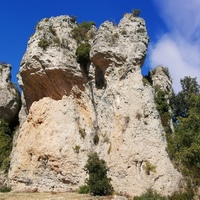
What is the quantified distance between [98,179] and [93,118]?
675cm

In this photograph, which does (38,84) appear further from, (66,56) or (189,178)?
(189,178)

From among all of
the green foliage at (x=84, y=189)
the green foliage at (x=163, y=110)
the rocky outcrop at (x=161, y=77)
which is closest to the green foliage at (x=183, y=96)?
the rocky outcrop at (x=161, y=77)

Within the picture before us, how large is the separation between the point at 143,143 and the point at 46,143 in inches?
317

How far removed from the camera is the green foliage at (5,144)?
30.3m

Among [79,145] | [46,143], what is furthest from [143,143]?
[46,143]

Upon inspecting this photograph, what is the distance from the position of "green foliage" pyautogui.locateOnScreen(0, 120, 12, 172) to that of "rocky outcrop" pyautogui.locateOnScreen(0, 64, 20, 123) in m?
0.99

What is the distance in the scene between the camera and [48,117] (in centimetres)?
2788

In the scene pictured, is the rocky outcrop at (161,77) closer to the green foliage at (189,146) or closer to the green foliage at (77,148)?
the green foliage at (189,146)

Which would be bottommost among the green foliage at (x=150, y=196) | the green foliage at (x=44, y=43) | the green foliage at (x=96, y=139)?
the green foliage at (x=150, y=196)

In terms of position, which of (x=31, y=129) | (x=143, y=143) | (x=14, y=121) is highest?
(x=14, y=121)

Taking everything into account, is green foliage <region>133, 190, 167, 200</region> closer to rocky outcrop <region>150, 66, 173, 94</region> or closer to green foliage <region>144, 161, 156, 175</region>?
green foliage <region>144, 161, 156, 175</region>

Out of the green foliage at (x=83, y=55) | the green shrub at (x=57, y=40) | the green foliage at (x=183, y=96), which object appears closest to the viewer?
the green foliage at (x=83, y=55)

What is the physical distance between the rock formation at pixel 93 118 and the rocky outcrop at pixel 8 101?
4840mm

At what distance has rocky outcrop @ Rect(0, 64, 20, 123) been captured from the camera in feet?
113
